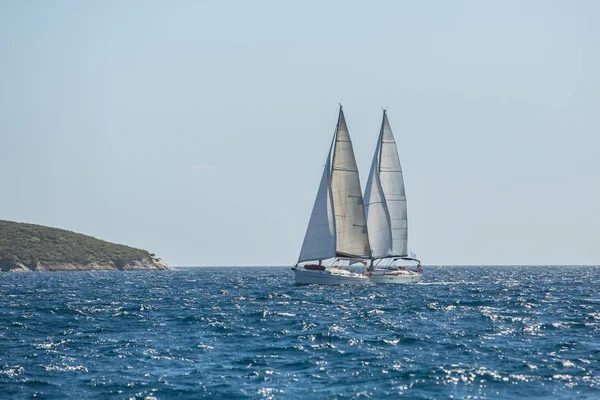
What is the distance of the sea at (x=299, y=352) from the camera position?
27.3 meters

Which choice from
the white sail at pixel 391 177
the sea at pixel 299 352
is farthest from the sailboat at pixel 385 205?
the sea at pixel 299 352

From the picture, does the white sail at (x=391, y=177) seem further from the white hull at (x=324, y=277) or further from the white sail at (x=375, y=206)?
the white hull at (x=324, y=277)

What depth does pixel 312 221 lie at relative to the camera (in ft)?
270

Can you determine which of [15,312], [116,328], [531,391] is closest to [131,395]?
[531,391]

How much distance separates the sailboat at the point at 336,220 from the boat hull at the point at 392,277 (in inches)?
266

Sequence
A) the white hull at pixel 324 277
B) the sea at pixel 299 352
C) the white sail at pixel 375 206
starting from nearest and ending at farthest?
the sea at pixel 299 352 → the white hull at pixel 324 277 → the white sail at pixel 375 206

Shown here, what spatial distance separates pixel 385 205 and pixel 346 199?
966cm

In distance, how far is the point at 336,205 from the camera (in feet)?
273

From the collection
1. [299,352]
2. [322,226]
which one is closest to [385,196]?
[322,226]

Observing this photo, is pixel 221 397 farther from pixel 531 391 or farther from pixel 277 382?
pixel 531 391

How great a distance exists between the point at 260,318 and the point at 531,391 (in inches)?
947

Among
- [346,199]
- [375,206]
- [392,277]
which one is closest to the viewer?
[346,199]

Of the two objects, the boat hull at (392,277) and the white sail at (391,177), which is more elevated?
the white sail at (391,177)

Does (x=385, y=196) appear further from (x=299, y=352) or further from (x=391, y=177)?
(x=299, y=352)
